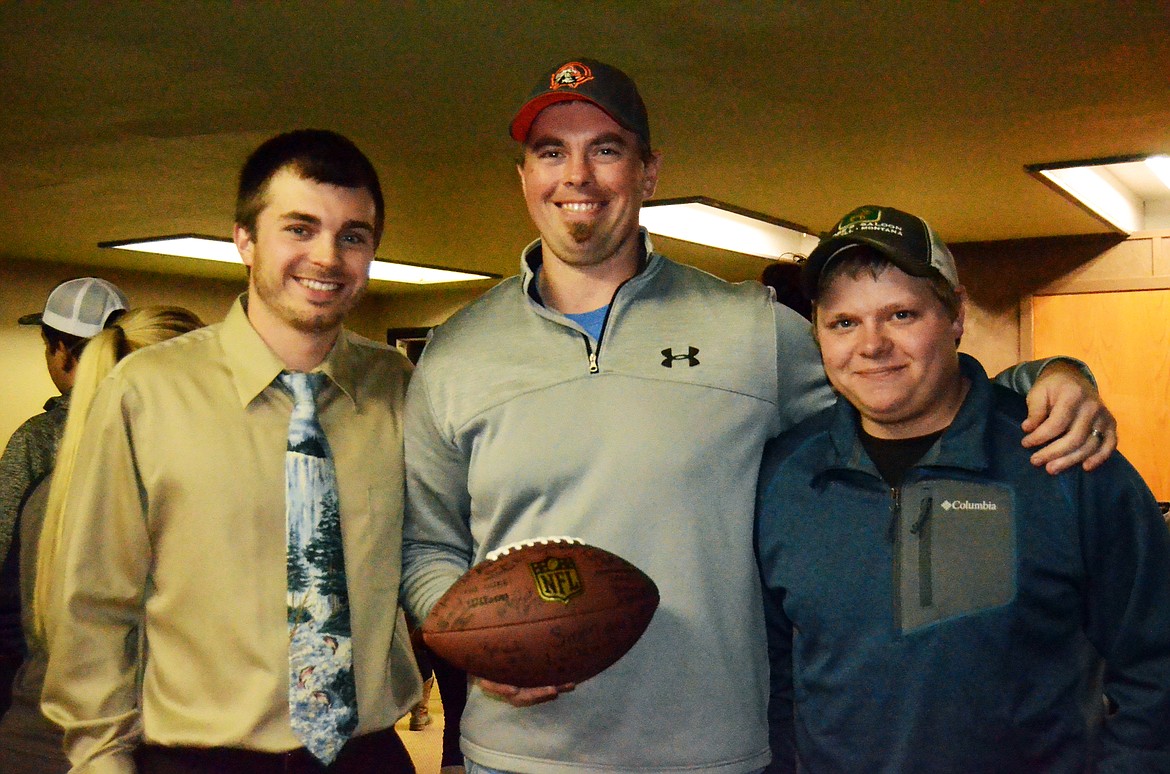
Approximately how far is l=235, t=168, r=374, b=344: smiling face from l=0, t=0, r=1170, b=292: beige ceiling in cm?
170

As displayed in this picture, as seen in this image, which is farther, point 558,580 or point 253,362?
point 253,362

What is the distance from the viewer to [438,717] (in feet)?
15.1

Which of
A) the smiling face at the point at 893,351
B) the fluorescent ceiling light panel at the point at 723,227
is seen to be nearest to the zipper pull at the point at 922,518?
the smiling face at the point at 893,351

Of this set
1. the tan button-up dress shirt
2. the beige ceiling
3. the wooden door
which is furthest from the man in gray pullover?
the wooden door

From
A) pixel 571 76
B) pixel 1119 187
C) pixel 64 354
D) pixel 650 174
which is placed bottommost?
pixel 64 354

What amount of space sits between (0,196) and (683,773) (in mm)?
5937

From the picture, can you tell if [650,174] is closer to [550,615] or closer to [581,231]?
[581,231]

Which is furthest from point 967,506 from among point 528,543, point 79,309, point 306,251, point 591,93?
point 79,309

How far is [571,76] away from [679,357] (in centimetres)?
51

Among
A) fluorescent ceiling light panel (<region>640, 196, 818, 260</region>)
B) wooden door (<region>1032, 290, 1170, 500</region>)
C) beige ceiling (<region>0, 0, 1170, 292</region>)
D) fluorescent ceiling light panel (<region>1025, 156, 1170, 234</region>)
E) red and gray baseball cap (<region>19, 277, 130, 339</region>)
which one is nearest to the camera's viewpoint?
red and gray baseball cap (<region>19, 277, 130, 339</region>)

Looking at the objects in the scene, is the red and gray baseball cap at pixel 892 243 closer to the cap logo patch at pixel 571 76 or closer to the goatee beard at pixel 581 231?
the goatee beard at pixel 581 231

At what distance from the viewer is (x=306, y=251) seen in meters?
1.68

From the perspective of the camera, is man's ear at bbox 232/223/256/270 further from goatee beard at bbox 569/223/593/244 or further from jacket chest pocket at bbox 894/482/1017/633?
jacket chest pocket at bbox 894/482/1017/633

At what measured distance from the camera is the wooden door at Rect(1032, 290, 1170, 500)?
7.54 m
